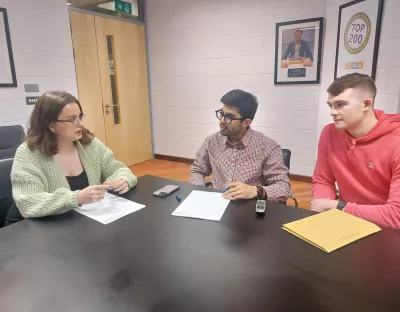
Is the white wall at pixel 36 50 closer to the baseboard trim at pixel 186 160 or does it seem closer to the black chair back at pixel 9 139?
the black chair back at pixel 9 139

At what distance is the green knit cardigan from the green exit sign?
3098mm

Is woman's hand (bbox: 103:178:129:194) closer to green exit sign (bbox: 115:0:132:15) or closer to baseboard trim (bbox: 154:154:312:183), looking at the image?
baseboard trim (bbox: 154:154:312:183)

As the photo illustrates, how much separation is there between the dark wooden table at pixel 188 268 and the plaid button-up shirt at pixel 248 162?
528 millimetres

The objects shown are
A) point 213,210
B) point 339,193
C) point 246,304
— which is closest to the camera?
point 246,304

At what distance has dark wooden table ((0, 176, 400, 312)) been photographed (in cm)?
78

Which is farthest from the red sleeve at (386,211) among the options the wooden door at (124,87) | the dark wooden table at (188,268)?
the wooden door at (124,87)

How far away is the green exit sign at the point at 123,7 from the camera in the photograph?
13.5 ft

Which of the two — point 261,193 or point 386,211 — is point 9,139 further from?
point 386,211

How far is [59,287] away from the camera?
841 mm

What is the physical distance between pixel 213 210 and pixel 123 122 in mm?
3397

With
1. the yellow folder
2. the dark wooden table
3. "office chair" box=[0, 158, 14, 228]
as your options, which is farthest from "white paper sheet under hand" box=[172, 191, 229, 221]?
"office chair" box=[0, 158, 14, 228]

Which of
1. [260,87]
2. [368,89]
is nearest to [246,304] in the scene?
[368,89]

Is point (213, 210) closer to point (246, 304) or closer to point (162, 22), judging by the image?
point (246, 304)

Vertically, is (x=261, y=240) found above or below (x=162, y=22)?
below
